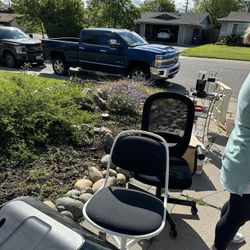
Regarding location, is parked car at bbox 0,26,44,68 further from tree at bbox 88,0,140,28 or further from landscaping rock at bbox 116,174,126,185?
tree at bbox 88,0,140,28

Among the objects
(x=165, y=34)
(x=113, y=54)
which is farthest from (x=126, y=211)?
(x=165, y=34)

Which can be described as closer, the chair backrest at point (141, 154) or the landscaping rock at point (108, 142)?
the chair backrest at point (141, 154)

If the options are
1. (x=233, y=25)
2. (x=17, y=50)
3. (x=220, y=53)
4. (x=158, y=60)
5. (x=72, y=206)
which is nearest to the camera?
(x=72, y=206)

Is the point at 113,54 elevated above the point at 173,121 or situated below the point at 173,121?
below

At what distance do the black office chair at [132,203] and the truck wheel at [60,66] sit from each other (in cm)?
937

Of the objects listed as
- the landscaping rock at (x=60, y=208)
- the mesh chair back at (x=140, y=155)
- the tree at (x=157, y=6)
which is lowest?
the tree at (x=157, y=6)

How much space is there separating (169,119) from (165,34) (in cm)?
3987

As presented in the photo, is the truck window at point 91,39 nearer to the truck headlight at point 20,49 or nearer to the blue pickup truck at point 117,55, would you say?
the blue pickup truck at point 117,55

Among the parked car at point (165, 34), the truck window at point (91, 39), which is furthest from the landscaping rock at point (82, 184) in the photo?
the parked car at point (165, 34)

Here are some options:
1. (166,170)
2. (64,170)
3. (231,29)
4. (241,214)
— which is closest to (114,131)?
(64,170)

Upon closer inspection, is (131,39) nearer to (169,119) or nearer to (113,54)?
(113,54)

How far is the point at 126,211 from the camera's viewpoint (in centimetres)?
225

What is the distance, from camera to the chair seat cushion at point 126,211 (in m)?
2.11

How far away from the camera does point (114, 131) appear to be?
16.3 feet
